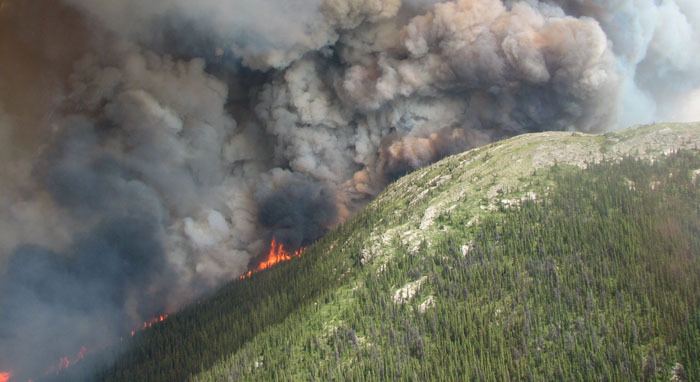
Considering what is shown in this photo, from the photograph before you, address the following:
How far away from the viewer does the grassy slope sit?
4360 inches

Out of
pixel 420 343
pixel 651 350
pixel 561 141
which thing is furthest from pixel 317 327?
pixel 561 141

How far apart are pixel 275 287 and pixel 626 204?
84.2m

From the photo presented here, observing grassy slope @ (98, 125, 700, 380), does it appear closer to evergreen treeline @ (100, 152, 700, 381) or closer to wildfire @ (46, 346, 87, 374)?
evergreen treeline @ (100, 152, 700, 381)

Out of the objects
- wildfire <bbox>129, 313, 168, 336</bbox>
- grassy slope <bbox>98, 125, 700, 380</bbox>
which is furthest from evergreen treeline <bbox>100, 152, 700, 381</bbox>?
wildfire <bbox>129, 313, 168, 336</bbox>

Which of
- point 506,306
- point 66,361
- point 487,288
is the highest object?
point 66,361

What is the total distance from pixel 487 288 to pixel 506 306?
24.1 ft

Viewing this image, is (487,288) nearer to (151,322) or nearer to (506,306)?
(506,306)

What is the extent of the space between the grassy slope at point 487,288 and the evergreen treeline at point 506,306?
0.32 m

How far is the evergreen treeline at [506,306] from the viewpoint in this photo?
354 ft

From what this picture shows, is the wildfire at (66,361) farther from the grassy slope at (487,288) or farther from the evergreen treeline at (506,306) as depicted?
the grassy slope at (487,288)

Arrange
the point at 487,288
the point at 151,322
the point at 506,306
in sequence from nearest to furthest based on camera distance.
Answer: the point at 506,306
the point at 487,288
the point at 151,322

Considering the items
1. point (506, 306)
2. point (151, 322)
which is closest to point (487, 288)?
point (506, 306)

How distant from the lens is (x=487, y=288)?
13075 cm

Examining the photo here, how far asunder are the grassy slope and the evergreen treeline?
320 mm
